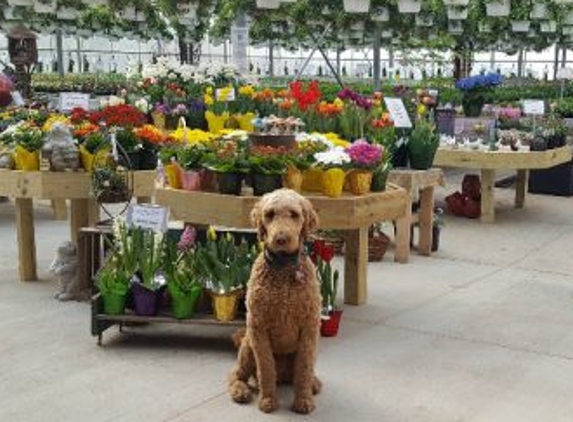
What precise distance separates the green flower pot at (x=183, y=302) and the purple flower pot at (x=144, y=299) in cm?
8

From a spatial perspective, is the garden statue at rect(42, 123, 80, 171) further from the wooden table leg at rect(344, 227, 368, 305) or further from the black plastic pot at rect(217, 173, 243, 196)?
the wooden table leg at rect(344, 227, 368, 305)

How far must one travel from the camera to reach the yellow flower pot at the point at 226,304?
3.82m

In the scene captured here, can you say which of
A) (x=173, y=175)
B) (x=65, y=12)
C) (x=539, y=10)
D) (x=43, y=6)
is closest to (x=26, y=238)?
(x=173, y=175)

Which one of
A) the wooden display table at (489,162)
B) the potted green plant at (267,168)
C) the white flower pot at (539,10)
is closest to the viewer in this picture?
the potted green plant at (267,168)

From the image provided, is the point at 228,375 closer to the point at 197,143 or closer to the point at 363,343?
the point at 363,343

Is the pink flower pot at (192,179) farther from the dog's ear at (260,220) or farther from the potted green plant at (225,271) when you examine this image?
the dog's ear at (260,220)

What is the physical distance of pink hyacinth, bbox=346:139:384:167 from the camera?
402 cm

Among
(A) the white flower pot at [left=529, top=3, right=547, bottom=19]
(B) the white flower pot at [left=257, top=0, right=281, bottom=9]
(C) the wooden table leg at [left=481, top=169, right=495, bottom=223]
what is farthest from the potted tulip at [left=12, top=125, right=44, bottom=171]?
(A) the white flower pot at [left=529, top=3, right=547, bottom=19]

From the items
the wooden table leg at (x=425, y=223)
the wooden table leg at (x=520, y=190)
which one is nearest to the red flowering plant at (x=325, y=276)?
the wooden table leg at (x=425, y=223)

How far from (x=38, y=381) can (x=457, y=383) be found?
5.79ft

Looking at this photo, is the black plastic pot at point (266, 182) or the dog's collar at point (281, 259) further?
the black plastic pot at point (266, 182)

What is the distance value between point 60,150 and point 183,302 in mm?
→ 1393

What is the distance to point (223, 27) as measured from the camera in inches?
669

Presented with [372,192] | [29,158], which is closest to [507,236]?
[372,192]
